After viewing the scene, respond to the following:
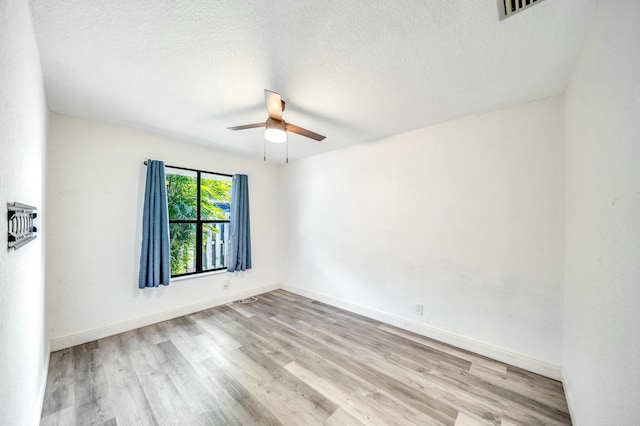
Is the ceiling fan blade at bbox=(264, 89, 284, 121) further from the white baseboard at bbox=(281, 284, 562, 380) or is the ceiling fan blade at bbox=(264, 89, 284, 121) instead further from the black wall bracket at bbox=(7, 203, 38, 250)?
the white baseboard at bbox=(281, 284, 562, 380)

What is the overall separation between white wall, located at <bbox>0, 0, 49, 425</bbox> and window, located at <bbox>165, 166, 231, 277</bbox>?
2034 millimetres

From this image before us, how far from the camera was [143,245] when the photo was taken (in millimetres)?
2971

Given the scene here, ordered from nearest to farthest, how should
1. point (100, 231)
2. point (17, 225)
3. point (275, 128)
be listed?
point (17, 225) → point (275, 128) → point (100, 231)

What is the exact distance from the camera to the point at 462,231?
2594 millimetres

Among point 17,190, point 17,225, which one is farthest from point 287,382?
point 17,190

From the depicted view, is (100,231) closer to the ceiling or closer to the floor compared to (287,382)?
closer to the ceiling

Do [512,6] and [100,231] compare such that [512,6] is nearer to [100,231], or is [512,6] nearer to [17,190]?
[17,190]

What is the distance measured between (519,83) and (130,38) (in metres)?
2.87

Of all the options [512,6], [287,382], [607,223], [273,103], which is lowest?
[287,382]

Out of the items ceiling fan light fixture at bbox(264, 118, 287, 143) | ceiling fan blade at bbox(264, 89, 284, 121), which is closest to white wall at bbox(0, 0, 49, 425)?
ceiling fan blade at bbox(264, 89, 284, 121)

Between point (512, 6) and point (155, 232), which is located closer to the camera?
point (512, 6)

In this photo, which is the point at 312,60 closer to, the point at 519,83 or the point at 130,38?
the point at 130,38

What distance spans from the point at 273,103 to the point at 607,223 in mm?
2213

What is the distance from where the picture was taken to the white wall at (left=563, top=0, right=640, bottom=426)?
3.08 ft
